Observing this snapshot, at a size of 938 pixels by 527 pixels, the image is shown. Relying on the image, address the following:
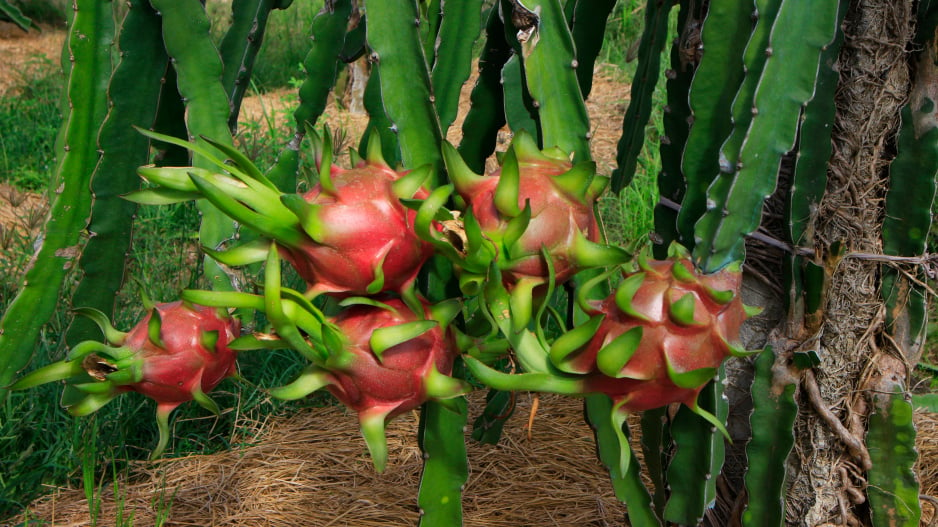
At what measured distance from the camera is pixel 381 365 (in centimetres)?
65

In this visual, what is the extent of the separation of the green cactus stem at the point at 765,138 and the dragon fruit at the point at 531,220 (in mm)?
170

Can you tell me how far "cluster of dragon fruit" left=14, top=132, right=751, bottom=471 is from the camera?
63cm

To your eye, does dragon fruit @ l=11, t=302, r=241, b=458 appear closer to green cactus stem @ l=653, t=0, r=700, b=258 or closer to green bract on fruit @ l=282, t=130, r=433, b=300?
green bract on fruit @ l=282, t=130, r=433, b=300

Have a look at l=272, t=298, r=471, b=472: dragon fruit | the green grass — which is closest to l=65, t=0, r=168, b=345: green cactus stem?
the green grass

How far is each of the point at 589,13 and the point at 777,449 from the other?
2.05 feet

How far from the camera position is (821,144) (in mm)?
1021

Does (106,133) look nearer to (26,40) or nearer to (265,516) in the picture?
(265,516)

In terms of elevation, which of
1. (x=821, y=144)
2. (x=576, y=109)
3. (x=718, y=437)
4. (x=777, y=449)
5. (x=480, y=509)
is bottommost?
(x=480, y=509)

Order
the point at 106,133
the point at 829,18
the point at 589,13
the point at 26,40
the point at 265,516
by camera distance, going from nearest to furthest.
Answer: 1. the point at 829,18
2. the point at 106,133
3. the point at 589,13
4. the point at 265,516
5. the point at 26,40

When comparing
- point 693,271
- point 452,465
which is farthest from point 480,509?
point 693,271

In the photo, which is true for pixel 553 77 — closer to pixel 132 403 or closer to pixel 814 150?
pixel 814 150

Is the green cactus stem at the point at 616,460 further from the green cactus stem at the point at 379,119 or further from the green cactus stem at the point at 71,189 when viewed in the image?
the green cactus stem at the point at 71,189

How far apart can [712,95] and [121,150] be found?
681mm

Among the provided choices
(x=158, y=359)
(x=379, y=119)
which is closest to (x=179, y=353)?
(x=158, y=359)
